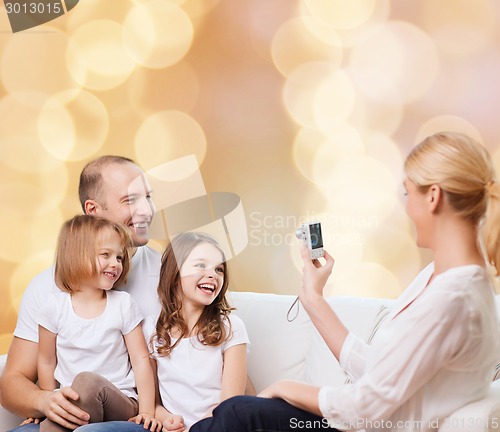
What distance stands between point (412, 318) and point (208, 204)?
65.9 inches

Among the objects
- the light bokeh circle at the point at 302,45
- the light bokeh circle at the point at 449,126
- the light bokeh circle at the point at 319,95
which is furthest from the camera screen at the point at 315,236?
the light bokeh circle at the point at 302,45

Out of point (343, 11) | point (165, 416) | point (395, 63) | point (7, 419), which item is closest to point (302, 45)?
point (343, 11)

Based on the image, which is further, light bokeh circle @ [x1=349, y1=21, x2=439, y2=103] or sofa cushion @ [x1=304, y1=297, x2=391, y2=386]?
light bokeh circle @ [x1=349, y1=21, x2=439, y2=103]

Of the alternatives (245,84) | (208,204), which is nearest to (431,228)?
(208,204)

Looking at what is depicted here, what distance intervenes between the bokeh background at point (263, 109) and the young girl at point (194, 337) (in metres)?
1.17

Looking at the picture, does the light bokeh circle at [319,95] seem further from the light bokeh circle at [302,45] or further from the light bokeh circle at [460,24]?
the light bokeh circle at [460,24]

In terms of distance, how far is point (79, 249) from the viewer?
181 centimetres

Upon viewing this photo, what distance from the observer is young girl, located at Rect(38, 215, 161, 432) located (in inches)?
70.1

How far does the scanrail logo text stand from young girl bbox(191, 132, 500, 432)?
217cm

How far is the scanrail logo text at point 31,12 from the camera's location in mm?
2859

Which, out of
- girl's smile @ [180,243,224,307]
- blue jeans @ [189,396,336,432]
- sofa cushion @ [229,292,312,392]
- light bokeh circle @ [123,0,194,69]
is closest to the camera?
blue jeans @ [189,396,336,432]

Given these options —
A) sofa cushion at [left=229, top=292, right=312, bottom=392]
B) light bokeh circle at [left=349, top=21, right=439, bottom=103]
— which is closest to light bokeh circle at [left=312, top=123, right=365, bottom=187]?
light bokeh circle at [left=349, top=21, right=439, bottom=103]

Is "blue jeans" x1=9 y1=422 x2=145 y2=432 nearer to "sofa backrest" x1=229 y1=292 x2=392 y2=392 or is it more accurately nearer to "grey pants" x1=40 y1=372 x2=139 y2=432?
"grey pants" x1=40 y1=372 x2=139 y2=432

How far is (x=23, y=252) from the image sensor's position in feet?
9.39
